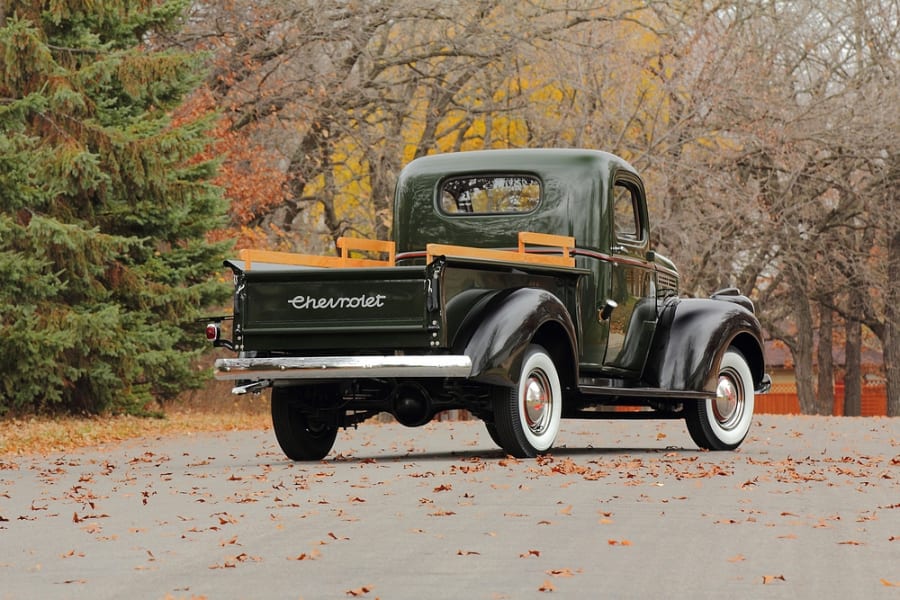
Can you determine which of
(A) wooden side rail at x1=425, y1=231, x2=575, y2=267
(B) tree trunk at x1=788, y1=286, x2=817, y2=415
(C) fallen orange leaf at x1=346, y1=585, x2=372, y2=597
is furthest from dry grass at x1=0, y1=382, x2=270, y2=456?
(B) tree trunk at x1=788, y1=286, x2=817, y2=415

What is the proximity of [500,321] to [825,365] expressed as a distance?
36.0 m

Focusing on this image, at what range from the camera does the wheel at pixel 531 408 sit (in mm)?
12453

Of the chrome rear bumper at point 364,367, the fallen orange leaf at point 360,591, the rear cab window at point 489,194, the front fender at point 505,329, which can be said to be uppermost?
the rear cab window at point 489,194

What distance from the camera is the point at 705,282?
1222 inches

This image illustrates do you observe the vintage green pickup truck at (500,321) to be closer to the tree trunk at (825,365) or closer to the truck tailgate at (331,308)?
the truck tailgate at (331,308)

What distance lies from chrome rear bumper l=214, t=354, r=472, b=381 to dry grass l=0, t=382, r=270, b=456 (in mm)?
5352

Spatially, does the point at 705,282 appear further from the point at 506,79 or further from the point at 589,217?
the point at 589,217

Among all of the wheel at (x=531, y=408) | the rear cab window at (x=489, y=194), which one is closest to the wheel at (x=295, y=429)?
the wheel at (x=531, y=408)

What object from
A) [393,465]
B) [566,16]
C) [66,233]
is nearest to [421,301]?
[393,465]

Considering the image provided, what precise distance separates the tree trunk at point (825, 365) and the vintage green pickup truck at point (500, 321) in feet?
98.6

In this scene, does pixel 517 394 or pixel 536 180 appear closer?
pixel 517 394

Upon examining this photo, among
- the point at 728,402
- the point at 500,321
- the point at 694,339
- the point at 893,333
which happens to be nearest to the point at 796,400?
the point at 893,333

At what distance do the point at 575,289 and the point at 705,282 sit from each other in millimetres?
17886

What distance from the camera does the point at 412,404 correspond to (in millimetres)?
12734
